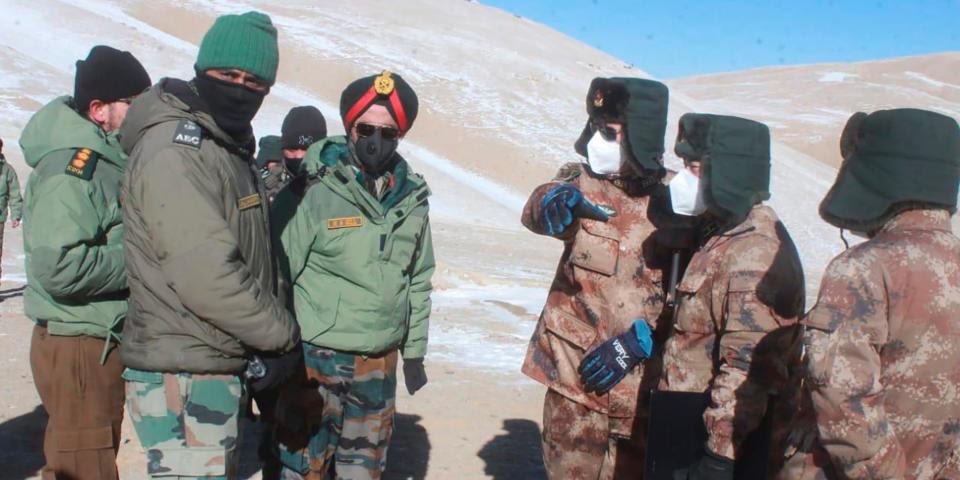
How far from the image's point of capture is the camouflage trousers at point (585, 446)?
3.72 meters

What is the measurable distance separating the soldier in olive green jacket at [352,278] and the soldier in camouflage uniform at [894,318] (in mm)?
1957

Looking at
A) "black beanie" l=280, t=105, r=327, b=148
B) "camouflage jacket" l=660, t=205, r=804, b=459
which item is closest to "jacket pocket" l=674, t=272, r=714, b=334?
"camouflage jacket" l=660, t=205, r=804, b=459

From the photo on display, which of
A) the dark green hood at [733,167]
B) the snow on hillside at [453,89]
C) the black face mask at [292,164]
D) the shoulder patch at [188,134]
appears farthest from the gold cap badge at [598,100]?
the snow on hillside at [453,89]

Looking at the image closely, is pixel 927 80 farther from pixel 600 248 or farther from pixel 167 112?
pixel 167 112

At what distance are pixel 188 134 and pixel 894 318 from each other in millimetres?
2105

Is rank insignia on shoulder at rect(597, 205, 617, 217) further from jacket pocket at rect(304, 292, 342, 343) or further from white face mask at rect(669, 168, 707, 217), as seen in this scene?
jacket pocket at rect(304, 292, 342, 343)

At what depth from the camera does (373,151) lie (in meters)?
3.96

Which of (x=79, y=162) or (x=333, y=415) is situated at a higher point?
(x=79, y=162)

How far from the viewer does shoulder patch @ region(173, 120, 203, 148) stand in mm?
2859

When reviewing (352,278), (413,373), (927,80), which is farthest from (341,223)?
(927,80)

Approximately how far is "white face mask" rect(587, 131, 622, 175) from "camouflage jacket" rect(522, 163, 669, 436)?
8 cm

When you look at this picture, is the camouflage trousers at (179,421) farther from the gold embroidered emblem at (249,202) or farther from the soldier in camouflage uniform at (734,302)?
the soldier in camouflage uniform at (734,302)

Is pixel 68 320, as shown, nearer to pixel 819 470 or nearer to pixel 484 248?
pixel 819 470

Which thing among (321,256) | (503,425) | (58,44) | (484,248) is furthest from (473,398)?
(58,44)
